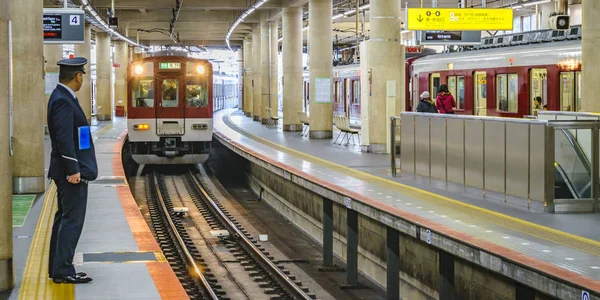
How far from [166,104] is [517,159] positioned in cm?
1745

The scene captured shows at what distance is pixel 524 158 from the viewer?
1261 centimetres

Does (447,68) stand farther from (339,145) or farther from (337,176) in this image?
(337,176)

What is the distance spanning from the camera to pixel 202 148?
29719 millimetres

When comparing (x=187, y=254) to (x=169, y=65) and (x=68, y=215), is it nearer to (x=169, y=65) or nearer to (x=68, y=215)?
(x=68, y=215)

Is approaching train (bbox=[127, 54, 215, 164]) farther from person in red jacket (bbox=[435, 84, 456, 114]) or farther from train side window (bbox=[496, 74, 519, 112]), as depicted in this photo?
person in red jacket (bbox=[435, 84, 456, 114])

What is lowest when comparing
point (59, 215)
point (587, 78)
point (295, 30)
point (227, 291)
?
point (227, 291)

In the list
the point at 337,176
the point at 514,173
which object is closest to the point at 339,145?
the point at 337,176

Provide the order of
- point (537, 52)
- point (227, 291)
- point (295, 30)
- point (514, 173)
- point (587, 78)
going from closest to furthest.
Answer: point (514, 173) < point (227, 291) < point (587, 78) < point (537, 52) < point (295, 30)

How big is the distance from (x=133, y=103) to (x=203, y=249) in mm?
11652

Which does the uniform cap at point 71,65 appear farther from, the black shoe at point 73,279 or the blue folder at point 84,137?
the black shoe at point 73,279

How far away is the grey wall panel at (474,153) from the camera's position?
14.1 meters

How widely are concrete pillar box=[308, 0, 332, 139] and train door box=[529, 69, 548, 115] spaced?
35.2 ft

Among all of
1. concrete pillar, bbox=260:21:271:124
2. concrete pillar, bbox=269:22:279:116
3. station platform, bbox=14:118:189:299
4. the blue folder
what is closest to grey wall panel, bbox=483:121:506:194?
station platform, bbox=14:118:189:299

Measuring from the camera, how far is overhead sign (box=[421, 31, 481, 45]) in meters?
24.2
